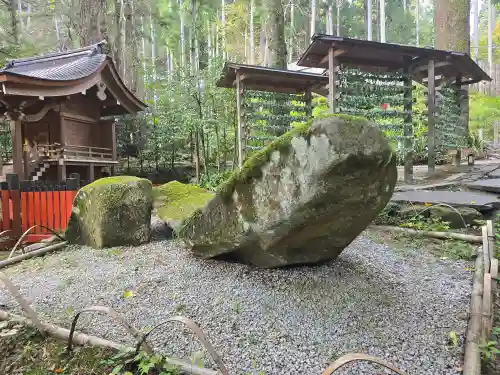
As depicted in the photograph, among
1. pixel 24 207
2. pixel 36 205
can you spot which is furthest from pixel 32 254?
pixel 24 207

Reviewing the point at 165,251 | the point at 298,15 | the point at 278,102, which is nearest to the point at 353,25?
the point at 298,15

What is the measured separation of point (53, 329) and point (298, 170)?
1.82m

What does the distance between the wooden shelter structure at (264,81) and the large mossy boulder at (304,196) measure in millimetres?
5635

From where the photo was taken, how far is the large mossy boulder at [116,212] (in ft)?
13.0

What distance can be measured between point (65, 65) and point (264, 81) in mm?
6336

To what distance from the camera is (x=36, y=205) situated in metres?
6.38

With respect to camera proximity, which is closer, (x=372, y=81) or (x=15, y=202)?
(x=15, y=202)

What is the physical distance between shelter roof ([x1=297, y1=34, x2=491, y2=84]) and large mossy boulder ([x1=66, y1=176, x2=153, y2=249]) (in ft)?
14.1

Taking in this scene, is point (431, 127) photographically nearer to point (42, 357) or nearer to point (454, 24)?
point (454, 24)

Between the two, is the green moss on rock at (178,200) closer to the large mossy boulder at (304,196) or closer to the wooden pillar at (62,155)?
the large mossy boulder at (304,196)

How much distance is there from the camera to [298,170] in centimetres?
217

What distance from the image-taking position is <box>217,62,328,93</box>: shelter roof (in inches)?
312

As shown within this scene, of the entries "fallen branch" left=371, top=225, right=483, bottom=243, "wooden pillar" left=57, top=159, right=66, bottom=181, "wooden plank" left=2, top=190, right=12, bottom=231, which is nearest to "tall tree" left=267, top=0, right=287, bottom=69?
"wooden pillar" left=57, top=159, right=66, bottom=181

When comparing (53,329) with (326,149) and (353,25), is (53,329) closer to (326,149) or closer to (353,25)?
(326,149)
